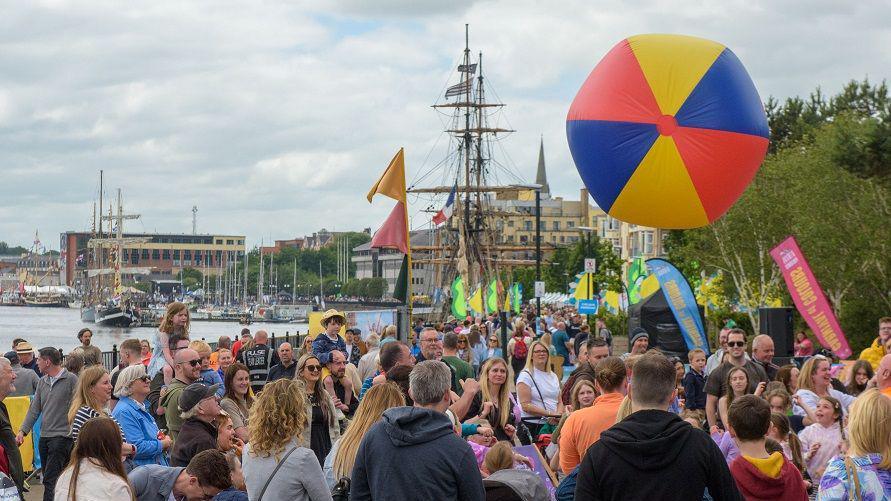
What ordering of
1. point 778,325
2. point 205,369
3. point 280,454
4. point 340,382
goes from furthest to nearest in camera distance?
point 778,325, point 205,369, point 340,382, point 280,454

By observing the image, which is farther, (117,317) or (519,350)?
(117,317)

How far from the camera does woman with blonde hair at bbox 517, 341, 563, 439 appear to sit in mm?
11617

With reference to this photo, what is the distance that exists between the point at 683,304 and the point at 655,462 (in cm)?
1554

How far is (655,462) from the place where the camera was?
17.2 ft

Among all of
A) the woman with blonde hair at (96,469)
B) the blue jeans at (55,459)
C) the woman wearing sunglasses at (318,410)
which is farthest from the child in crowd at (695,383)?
the woman with blonde hair at (96,469)

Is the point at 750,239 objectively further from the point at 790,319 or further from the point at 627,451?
the point at 627,451

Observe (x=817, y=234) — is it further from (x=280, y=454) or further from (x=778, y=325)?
(x=280, y=454)

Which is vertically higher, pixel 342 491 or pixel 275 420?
pixel 275 420

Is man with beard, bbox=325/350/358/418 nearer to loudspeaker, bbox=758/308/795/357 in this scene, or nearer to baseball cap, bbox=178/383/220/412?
baseball cap, bbox=178/383/220/412

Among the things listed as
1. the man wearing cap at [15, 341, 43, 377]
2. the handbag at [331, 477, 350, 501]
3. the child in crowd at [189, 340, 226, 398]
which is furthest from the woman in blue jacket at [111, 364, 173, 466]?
the man wearing cap at [15, 341, 43, 377]

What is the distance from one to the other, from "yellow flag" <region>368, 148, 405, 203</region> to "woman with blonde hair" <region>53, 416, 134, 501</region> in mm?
12921

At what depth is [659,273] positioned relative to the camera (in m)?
20.7

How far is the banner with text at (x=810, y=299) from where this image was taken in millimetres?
18484

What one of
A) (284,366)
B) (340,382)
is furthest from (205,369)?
(340,382)
